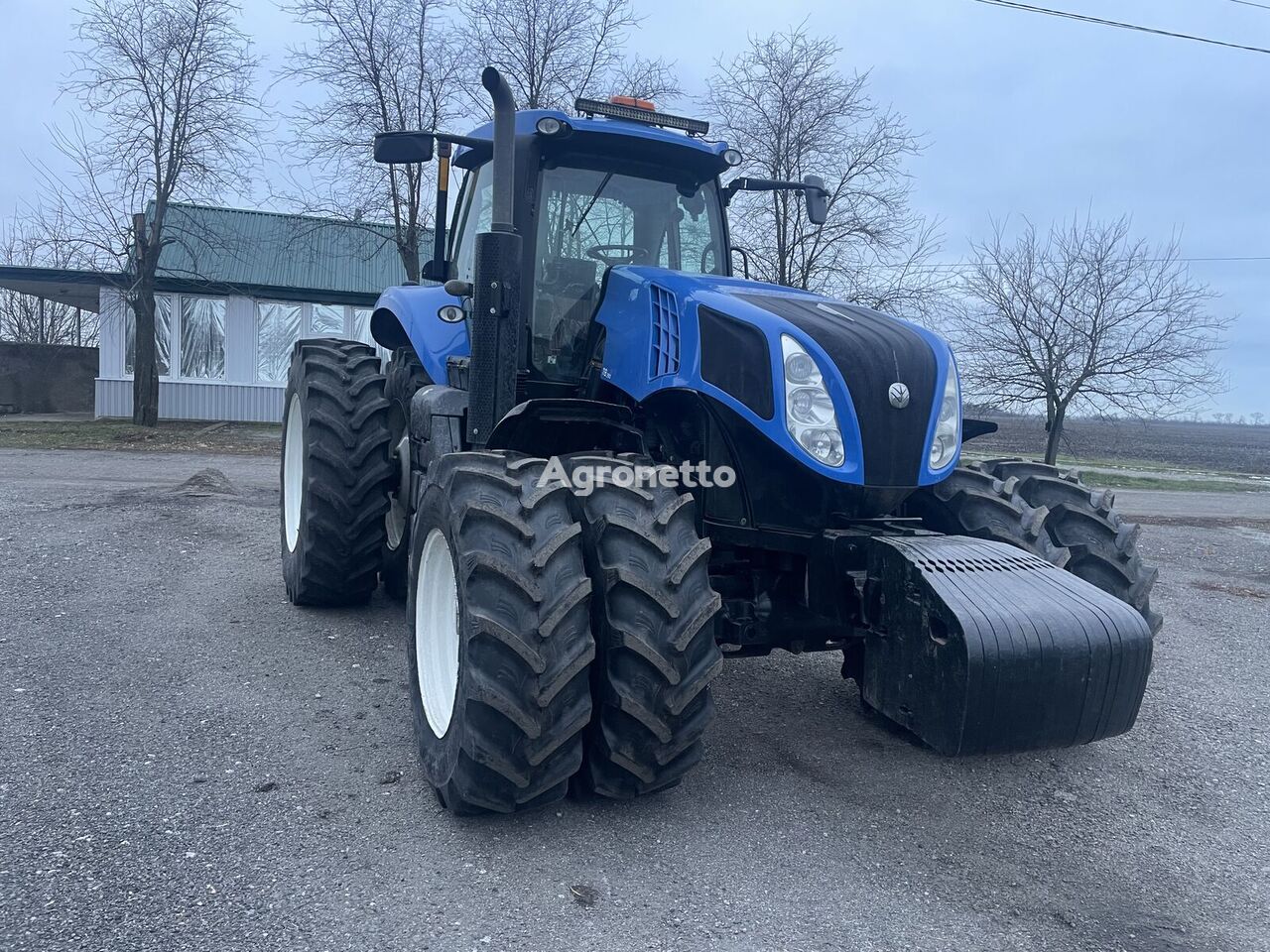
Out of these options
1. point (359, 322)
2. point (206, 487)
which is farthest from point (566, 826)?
point (359, 322)

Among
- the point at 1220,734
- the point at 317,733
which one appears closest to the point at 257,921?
the point at 317,733

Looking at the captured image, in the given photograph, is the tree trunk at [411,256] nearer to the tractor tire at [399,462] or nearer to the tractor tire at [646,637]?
the tractor tire at [399,462]

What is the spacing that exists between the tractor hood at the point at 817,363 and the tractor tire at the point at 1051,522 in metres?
0.36

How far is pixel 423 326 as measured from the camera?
5.43m

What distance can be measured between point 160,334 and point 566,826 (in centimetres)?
2187

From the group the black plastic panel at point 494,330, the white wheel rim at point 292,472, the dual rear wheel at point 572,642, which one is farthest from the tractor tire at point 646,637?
the white wheel rim at point 292,472

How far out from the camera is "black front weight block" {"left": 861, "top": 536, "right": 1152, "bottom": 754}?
3043 mm

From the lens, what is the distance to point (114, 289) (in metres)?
20.6

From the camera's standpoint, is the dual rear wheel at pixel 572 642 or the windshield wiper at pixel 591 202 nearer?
the dual rear wheel at pixel 572 642

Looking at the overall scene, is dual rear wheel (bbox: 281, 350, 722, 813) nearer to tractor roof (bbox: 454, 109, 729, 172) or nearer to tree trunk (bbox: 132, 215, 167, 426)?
tractor roof (bbox: 454, 109, 729, 172)

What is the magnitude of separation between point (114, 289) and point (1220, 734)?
21.5m

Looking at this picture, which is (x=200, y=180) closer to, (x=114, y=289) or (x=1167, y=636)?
(x=114, y=289)

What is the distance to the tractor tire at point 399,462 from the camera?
587 cm

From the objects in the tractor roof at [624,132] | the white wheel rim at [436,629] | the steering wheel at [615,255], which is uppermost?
the tractor roof at [624,132]
